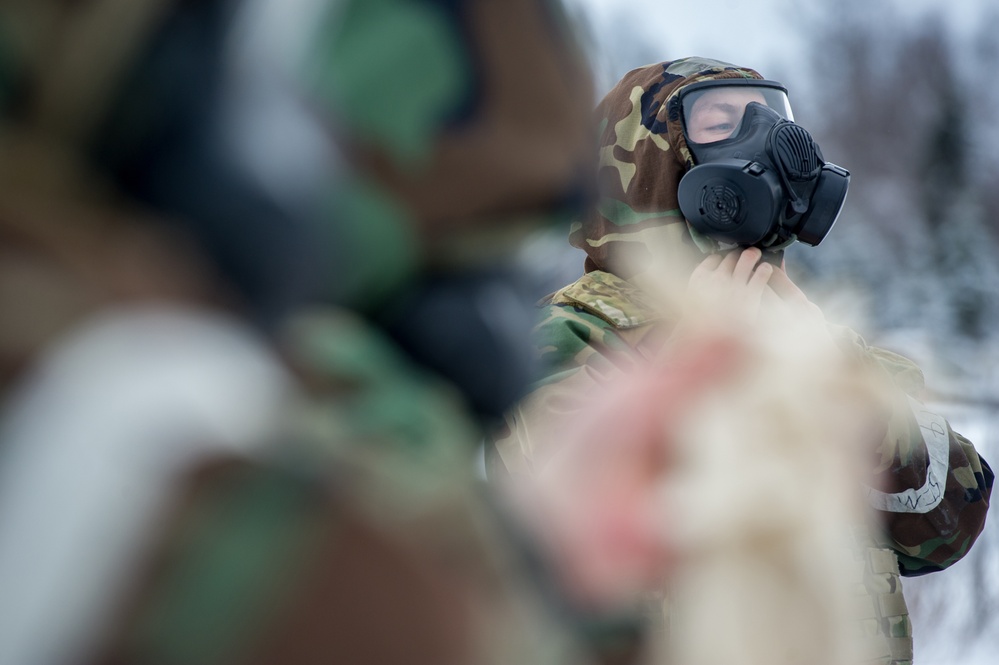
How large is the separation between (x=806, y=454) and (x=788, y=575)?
5 centimetres

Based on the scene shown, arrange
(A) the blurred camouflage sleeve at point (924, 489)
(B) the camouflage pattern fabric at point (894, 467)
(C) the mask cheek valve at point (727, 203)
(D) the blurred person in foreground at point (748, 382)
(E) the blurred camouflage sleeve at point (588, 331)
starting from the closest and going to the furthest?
(D) the blurred person in foreground at point (748, 382)
(E) the blurred camouflage sleeve at point (588, 331)
(B) the camouflage pattern fabric at point (894, 467)
(A) the blurred camouflage sleeve at point (924, 489)
(C) the mask cheek valve at point (727, 203)

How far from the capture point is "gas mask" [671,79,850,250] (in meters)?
1.89

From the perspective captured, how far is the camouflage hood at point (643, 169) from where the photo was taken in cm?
195

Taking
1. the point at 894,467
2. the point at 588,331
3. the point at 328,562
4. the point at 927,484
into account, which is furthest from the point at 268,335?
the point at 927,484

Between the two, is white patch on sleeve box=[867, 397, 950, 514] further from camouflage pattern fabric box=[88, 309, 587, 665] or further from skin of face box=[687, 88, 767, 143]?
camouflage pattern fabric box=[88, 309, 587, 665]

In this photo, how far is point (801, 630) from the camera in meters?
0.47

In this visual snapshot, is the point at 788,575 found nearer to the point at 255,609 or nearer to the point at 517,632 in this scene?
the point at 517,632

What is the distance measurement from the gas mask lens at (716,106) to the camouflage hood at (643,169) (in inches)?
0.9

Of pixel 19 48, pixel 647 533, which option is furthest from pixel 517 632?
pixel 19 48

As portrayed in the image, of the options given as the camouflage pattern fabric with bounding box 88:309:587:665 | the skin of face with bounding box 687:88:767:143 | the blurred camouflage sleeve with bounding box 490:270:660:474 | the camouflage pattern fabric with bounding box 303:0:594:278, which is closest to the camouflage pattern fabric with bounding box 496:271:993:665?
the blurred camouflage sleeve with bounding box 490:270:660:474

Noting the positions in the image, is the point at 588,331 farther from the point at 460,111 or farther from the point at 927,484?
the point at 460,111

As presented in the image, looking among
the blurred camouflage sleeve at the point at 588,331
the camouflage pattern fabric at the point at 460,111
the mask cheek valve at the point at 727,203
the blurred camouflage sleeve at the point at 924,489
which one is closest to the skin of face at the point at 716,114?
the mask cheek valve at the point at 727,203

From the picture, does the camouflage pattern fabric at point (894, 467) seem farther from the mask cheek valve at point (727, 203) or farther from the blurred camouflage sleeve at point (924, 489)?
the mask cheek valve at point (727, 203)

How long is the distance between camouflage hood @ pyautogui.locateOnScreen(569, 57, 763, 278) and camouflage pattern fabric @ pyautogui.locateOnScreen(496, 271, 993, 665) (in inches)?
4.3
